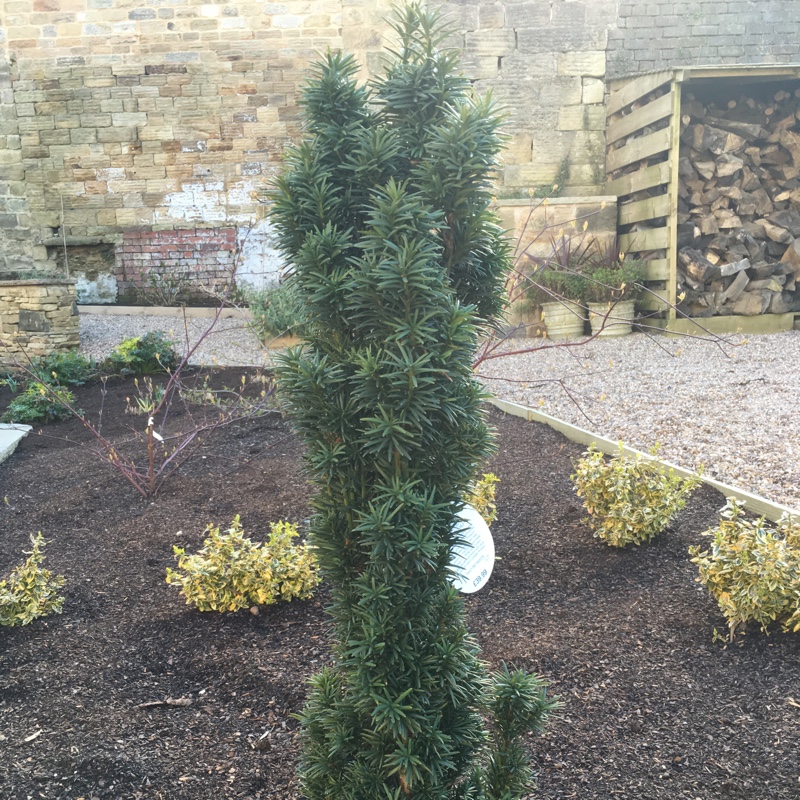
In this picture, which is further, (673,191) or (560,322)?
(560,322)

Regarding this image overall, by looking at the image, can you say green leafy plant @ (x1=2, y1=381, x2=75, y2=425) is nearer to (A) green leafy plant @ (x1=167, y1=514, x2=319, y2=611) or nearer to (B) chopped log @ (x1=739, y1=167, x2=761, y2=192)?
(A) green leafy plant @ (x1=167, y1=514, x2=319, y2=611)

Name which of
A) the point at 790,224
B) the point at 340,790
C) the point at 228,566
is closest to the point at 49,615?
the point at 228,566

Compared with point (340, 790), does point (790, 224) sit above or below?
above

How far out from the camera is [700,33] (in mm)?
10172

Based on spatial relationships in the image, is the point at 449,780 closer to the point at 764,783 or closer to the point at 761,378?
the point at 764,783

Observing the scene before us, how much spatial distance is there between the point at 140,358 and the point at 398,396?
645 cm

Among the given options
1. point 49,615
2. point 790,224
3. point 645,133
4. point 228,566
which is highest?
point 645,133

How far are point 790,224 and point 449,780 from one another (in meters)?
8.56

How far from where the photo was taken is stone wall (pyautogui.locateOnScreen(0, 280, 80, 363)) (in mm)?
7707

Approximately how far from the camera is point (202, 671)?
2.39m

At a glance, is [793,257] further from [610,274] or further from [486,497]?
[486,497]

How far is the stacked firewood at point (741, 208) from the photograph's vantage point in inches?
326

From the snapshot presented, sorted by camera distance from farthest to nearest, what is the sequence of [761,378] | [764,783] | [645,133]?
[645,133]
[761,378]
[764,783]

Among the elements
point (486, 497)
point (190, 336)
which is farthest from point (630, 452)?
point (190, 336)
